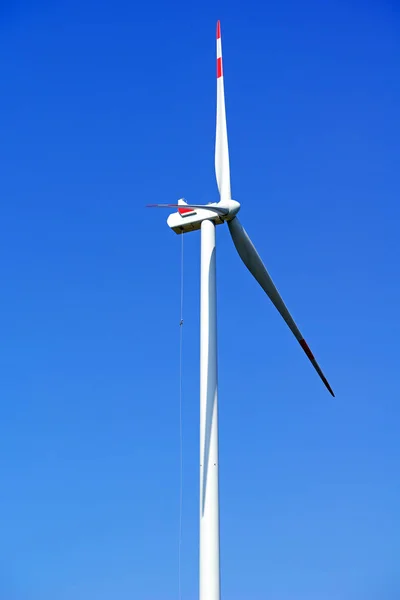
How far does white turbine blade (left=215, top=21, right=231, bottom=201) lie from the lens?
29.1m

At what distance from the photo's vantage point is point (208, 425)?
24.7 m

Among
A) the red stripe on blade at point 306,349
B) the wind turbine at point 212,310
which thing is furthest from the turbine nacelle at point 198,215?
the red stripe on blade at point 306,349

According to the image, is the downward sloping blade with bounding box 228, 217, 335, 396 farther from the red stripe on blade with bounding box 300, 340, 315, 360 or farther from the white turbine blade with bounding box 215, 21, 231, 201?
the white turbine blade with bounding box 215, 21, 231, 201

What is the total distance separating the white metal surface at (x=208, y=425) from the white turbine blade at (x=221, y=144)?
7.23 feet

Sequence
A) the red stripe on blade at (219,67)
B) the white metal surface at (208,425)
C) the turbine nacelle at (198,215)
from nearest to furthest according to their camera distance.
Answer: the white metal surface at (208,425), the turbine nacelle at (198,215), the red stripe on blade at (219,67)

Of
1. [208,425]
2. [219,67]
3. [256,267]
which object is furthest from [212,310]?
[219,67]

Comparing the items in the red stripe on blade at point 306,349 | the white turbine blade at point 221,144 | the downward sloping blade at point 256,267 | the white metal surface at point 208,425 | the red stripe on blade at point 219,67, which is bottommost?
the white metal surface at point 208,425

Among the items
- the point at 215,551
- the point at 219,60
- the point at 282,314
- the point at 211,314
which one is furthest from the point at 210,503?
the point at 219,60

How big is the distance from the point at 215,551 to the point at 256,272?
10.3 meters

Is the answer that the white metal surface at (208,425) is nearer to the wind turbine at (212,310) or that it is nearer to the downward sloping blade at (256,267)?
the wind turbine at (212,310)

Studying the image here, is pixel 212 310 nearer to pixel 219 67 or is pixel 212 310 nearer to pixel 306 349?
pixel 306 349

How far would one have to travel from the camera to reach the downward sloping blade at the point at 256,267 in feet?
92.7

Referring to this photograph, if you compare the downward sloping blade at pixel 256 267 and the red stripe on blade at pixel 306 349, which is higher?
the downward sloping blade at pixel 256 267

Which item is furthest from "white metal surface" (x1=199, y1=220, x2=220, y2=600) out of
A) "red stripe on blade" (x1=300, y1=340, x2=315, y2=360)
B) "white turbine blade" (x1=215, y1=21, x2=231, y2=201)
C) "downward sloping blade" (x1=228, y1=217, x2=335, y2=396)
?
"red stripe on blade" (x1=300, y1=340, x2=315, y2=360)
